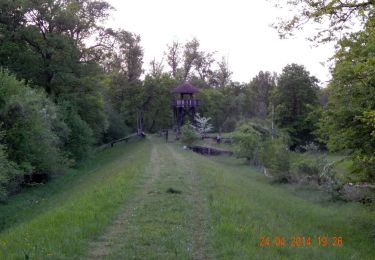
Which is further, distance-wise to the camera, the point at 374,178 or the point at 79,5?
the point at 79,5

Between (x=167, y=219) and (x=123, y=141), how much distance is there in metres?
48.4

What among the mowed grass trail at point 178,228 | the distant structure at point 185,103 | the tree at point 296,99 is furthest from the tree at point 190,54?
the mowed grass trail at point 178,228

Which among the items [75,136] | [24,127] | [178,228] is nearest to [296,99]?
[75,136]

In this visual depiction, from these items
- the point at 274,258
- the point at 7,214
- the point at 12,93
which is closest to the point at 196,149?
the point at 12,93

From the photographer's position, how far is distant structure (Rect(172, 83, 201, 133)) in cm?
5862

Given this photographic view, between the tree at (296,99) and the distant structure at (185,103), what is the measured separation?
10.9 meters

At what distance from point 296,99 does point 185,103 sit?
14.4m

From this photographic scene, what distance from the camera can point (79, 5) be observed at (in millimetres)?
45250

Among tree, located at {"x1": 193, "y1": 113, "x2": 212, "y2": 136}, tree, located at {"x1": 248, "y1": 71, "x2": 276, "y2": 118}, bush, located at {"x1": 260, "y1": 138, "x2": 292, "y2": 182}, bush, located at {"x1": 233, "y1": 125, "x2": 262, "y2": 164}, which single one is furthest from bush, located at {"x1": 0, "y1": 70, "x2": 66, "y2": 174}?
tree, located at {"x1": 248, "y1": 71, "x2": 276, "y2": 118}

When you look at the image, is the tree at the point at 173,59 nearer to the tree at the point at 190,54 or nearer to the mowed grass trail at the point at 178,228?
the tree at the point at 190,54

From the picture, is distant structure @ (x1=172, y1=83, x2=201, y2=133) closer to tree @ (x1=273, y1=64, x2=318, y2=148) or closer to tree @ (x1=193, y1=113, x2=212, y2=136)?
tree @ (x1=193, y1=113, x2=212, y2=136)

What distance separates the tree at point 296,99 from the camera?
196 feet

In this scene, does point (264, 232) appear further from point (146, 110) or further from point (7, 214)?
point (146, 110)

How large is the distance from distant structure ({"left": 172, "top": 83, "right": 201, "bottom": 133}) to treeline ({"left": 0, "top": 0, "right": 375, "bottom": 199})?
5063 mm
